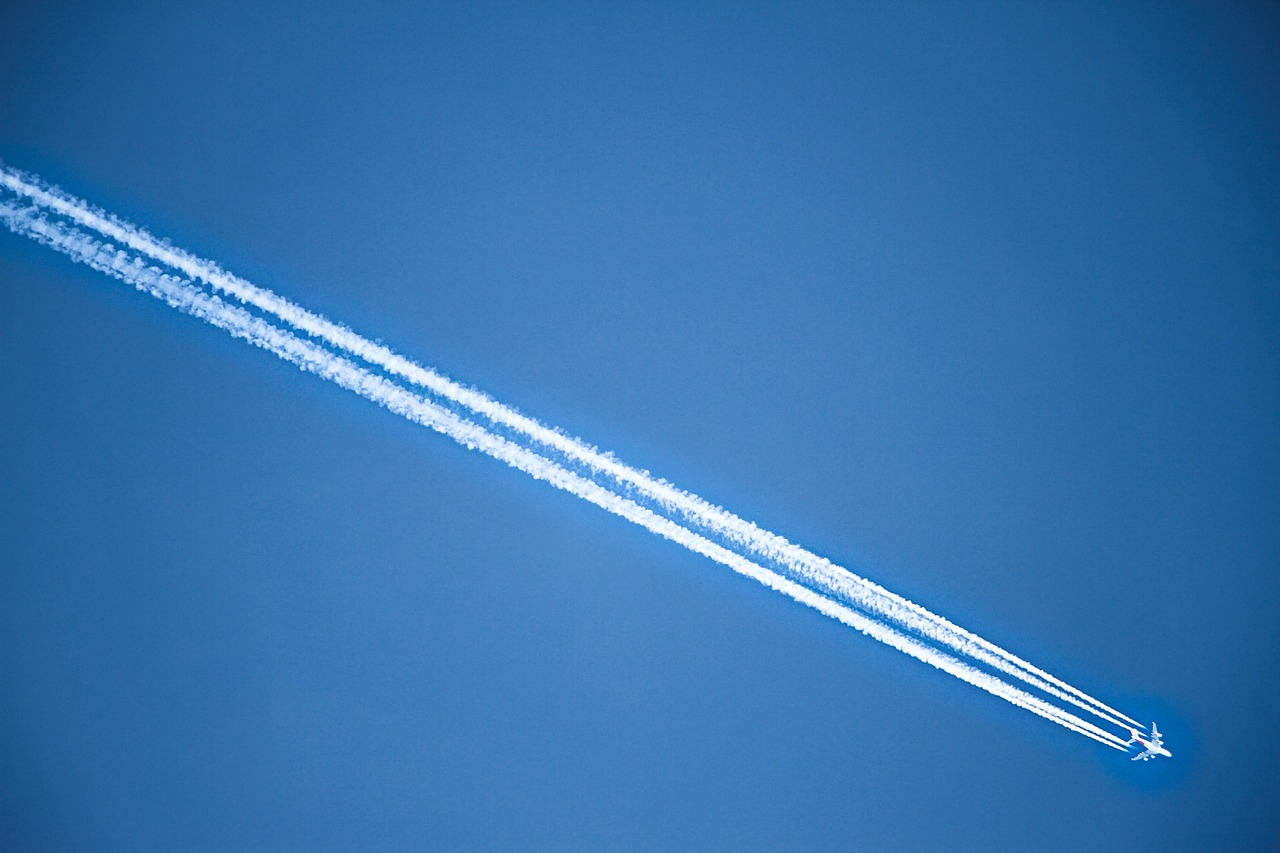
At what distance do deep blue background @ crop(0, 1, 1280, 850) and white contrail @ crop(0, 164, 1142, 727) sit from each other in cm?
8

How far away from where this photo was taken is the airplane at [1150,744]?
3754 mm

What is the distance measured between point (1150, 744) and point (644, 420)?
295cm

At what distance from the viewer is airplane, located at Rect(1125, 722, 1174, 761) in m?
3.75

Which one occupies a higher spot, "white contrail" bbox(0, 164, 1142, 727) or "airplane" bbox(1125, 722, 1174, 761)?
"white contrail" bbox(0, 164, 1142, 727)

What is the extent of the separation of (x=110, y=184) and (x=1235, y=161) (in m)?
5.10

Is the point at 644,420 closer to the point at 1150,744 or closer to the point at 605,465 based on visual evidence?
the point at 605,465

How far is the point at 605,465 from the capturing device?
3.41 m

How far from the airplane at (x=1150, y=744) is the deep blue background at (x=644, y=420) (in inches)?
3.4

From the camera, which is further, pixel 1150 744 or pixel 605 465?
pixel 1150 744

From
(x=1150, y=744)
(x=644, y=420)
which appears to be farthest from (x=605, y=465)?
(x=1150, y=744)

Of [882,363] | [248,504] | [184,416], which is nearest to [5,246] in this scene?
[184,416]

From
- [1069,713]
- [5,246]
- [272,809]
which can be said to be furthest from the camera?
[1069,713]

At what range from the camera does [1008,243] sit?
3.63 meters

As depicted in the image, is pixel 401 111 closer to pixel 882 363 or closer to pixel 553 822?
pixel 882 363
